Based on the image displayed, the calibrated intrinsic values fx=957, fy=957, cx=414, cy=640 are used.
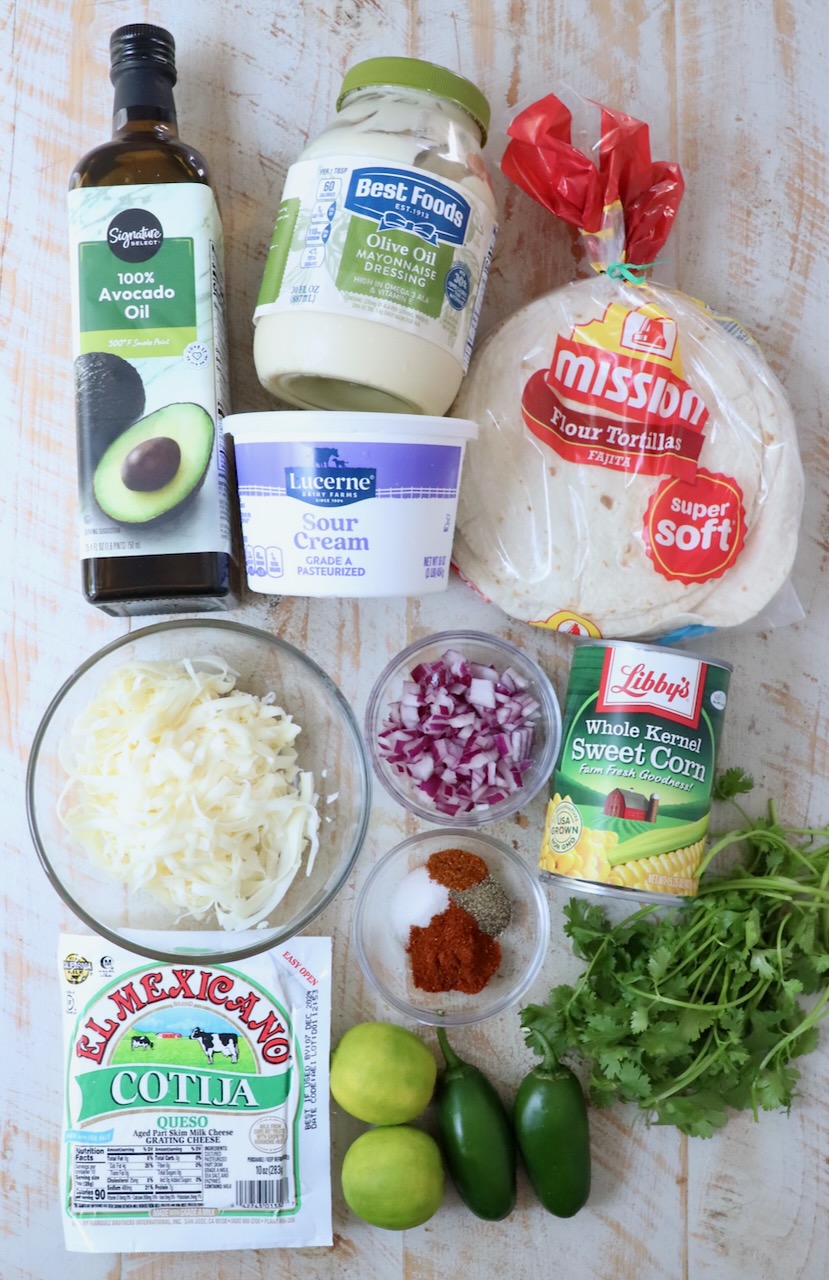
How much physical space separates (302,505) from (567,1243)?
96cm

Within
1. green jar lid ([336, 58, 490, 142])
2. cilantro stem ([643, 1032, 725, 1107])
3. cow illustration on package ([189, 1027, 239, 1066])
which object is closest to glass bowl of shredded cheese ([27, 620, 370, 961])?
cow illustration on package ([189, 1027, 239, 1066])

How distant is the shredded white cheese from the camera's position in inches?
42.2

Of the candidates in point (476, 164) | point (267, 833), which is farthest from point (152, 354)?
point (267, 833)

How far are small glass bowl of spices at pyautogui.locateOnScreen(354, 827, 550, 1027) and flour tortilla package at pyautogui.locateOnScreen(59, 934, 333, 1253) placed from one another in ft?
0.31

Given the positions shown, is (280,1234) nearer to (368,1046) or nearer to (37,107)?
(368,1046)

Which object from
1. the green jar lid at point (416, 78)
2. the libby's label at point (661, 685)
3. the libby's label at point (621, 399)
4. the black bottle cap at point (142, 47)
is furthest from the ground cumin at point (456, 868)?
the black bottle cap at point (142, 47)

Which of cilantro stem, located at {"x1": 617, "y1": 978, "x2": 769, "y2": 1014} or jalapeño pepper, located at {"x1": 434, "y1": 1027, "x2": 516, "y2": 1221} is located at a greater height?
cilantro stem, located at {"x1": 617, "y1": 978, "x2": 769, "y2": 1014}

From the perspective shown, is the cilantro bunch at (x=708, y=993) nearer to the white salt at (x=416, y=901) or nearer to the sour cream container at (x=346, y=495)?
the white salt at (x=416, y=901)

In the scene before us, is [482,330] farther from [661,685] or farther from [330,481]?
[661,685]

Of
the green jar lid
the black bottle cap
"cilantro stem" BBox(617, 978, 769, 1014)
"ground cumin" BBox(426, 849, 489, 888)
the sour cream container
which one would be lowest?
"cilantro stem" BBox(617, 978, 769, 1014)

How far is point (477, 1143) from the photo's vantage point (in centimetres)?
110

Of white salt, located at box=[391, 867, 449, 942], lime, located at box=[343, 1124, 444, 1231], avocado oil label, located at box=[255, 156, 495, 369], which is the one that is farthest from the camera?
white salt, located at box=[391, 867, 449, 942]

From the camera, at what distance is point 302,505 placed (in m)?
1.00

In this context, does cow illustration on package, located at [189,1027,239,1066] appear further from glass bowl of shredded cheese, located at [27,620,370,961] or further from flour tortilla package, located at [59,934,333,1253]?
glass bowl of shredded cheese, located at [27,620,370,961]
